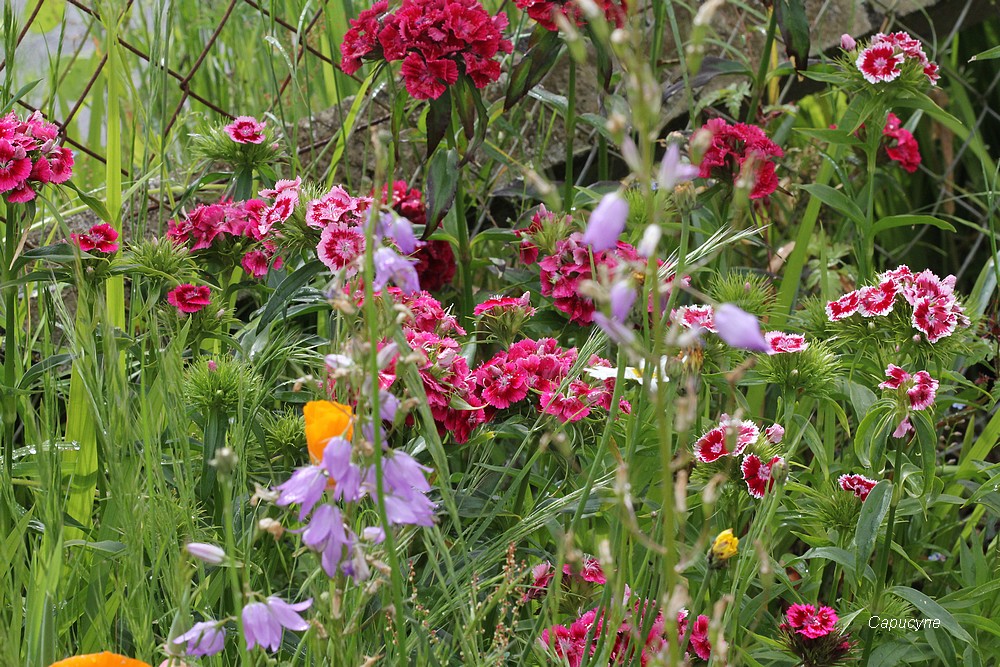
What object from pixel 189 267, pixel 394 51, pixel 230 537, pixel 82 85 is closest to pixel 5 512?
pixel 189 267

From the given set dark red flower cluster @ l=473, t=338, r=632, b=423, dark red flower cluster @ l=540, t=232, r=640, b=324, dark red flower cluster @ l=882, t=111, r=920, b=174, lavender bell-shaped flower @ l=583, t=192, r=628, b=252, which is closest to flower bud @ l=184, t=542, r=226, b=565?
lavender bell-shaped flower @ l=583, t=192, r=628, b=252

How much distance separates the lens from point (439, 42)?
53.4 inches

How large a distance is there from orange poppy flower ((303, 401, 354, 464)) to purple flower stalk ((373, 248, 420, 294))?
3.3 inches

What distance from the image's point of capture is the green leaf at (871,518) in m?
1.02

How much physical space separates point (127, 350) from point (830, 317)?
839 mm

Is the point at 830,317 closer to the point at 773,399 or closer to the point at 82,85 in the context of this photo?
the point at 773,399

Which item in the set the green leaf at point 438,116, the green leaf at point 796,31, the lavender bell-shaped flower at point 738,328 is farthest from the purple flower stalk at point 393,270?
the green leaf at point 796,31

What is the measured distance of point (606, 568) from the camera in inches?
20.6

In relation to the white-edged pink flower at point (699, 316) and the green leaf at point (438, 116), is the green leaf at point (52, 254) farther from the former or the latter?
the white-edged pink flower at point (699, 316)

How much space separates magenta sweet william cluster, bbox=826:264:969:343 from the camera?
1179 millimetres

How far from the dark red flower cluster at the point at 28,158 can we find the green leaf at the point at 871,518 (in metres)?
0.99

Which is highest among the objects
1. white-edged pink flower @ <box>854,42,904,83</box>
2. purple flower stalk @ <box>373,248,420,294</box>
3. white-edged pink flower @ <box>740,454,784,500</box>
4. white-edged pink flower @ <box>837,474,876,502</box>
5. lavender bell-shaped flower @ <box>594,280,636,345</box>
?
lavender bell-shaped flower @ <box>594,280,636,345</box>

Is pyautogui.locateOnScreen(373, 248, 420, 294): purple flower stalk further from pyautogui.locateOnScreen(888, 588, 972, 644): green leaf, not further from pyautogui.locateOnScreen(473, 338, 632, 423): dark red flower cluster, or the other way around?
pyautogui.locateOnScreen(888, 588, 972, 644): green leaf

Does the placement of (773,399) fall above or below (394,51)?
below
